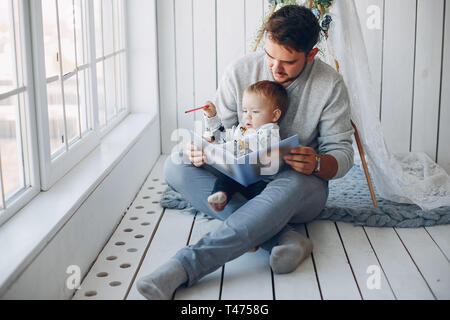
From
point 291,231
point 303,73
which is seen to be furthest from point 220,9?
point 291,231

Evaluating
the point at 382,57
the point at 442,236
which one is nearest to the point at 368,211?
the point at 442,236

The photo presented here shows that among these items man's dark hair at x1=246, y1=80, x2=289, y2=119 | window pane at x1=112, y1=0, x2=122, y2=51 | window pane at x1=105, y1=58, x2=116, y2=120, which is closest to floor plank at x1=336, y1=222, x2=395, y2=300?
man's dark hair at x1=246, y1=80, x2=289, y2=119

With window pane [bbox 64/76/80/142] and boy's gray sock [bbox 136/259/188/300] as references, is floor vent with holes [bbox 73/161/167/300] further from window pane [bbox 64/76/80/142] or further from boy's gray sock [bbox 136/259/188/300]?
window pane [bbox 64/76/80/142]

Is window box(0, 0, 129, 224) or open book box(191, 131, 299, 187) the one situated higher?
window box(0, 0, 129, 224)

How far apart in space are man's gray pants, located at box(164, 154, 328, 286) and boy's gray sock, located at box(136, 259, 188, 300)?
3 cm

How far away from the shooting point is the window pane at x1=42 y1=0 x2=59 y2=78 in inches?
84.9

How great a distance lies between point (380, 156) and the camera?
289 centimetres

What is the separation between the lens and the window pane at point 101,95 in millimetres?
3088

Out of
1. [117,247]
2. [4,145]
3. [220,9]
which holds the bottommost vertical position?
[117,247]

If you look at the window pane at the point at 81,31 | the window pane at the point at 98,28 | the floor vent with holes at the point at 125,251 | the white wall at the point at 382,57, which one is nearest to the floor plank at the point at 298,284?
the floor vent with holes at the point at 125,251

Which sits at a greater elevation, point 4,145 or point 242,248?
point 4,145

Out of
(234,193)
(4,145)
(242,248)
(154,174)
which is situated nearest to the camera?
(4,145)
